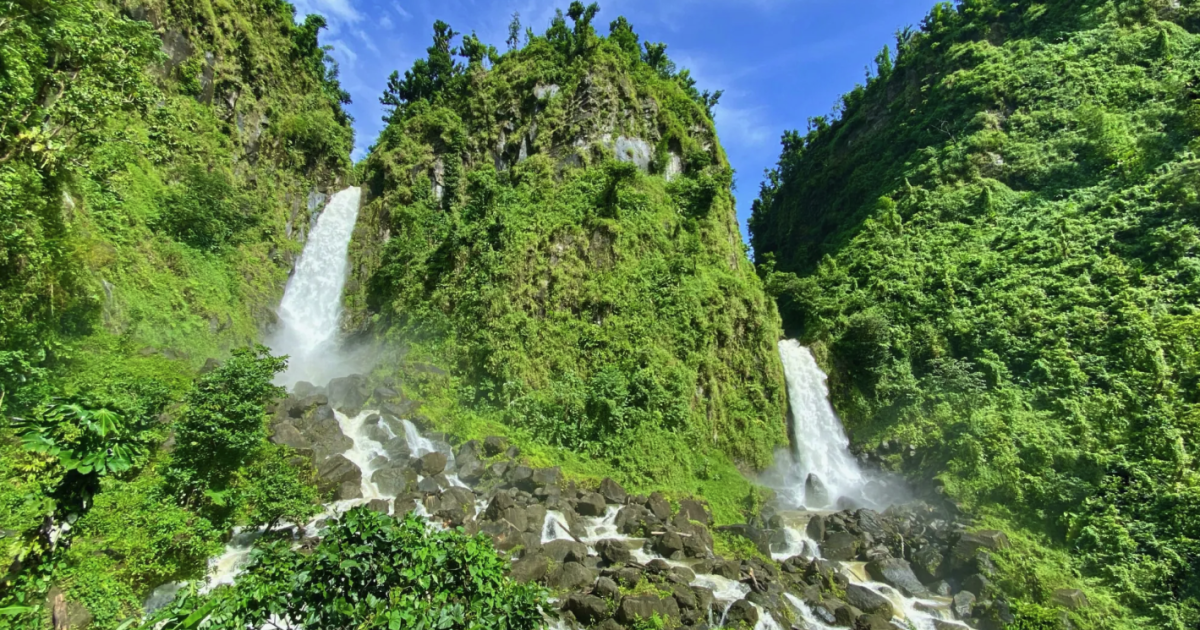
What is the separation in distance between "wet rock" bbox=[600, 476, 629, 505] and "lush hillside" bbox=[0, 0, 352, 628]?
8.50m

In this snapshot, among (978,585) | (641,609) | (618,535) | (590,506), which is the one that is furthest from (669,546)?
(978,585)

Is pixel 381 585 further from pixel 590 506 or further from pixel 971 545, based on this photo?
pixel 971 545

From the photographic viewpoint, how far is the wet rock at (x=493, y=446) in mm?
16969

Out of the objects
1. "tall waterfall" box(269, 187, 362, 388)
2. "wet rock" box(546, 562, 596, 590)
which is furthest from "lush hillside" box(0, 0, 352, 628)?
"wet rock" box(546, 562, 596, 590)

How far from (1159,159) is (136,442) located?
130ft

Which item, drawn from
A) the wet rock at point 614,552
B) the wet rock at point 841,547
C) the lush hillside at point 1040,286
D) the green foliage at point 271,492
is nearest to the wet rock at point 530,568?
the wet rock at point 614,552

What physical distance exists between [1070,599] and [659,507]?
10.6m

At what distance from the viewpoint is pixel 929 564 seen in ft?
50.3

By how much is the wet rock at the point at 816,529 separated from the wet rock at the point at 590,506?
669 cm

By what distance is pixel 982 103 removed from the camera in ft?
117

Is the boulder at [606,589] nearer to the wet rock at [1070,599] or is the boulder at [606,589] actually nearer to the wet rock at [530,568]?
the wet rock at [530,568]

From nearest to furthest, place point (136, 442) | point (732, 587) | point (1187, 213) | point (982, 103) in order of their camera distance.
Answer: point (136, 442) → point (732, 587) → point (1187, 213) → point (982, 103)

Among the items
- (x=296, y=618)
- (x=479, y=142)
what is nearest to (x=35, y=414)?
(x=296, y=618)

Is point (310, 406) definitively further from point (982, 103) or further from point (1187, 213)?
point (982, 103)
